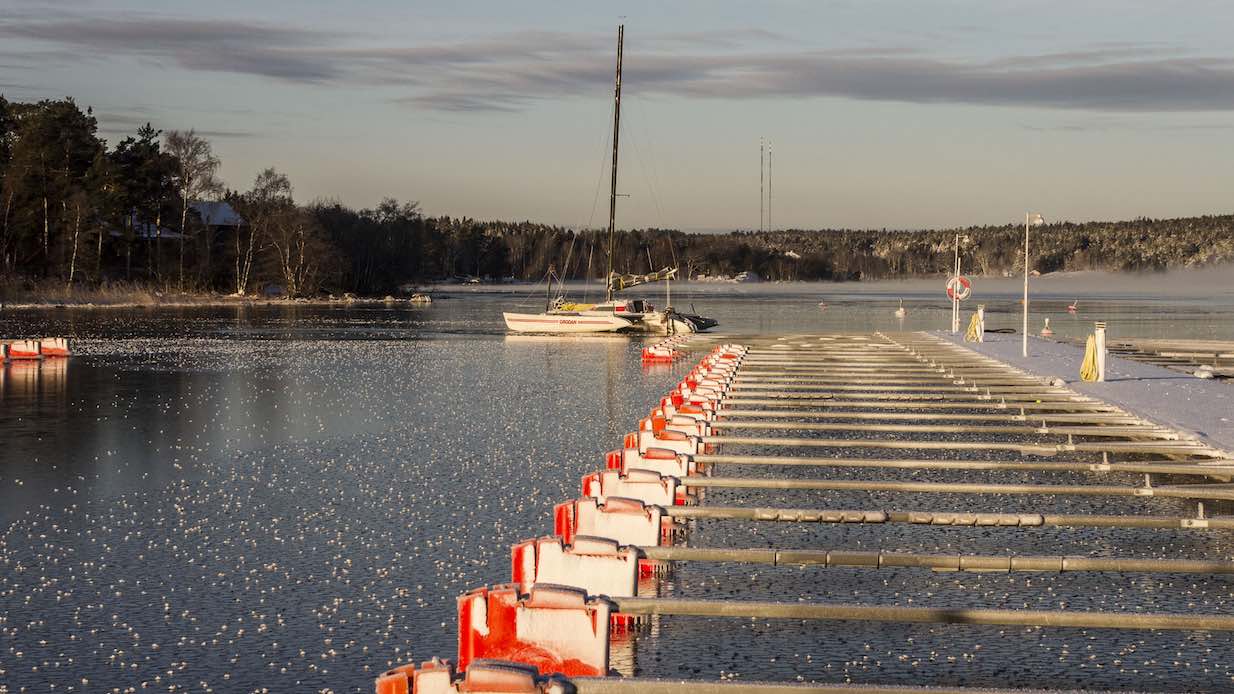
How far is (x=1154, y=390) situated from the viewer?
29625mm

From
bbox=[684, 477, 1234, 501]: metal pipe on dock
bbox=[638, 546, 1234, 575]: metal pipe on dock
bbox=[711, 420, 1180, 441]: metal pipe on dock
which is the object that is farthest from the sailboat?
bbox=[638, 546, 1234, 575]: metal pipe on dock

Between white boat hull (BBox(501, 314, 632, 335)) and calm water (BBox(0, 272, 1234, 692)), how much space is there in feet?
108

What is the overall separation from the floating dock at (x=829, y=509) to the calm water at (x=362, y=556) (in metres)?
0.20

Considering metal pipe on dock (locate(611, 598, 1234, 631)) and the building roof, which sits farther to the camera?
the building roof

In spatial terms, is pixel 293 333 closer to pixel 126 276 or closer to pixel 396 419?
pixel 396 419

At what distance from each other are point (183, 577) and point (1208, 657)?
883 cm

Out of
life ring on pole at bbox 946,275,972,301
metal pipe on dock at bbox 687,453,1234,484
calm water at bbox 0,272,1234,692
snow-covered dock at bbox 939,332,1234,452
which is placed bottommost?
calm water at bbox 0,272,1234,692

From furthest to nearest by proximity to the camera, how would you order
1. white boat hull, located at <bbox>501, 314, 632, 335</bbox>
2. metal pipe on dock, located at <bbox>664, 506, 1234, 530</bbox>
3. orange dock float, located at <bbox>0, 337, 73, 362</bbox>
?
white boat hull, located at <bbox>501, 314, 632, 335</bbox>
orange dock float, located at <bbox>0, 337, 73, 362</bbox>
metal pipe on dock, located at <bbox>664, 506, 1234, 530</bbox>

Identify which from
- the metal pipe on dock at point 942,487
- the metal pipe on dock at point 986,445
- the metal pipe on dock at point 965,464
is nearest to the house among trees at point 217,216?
the metal pipe on dock at point 986,445

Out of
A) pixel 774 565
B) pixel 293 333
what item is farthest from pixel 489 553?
pixel 293 333

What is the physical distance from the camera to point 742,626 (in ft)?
38.2

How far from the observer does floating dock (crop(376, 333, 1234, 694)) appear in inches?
366

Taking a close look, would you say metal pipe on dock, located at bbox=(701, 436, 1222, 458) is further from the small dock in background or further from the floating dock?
the small dock in background

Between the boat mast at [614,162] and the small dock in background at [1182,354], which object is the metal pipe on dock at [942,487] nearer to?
the small dock in background at [1182,354]
